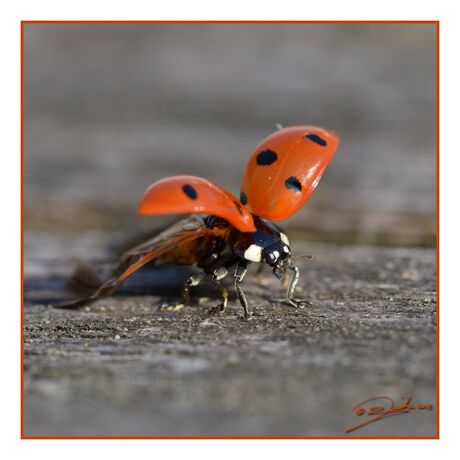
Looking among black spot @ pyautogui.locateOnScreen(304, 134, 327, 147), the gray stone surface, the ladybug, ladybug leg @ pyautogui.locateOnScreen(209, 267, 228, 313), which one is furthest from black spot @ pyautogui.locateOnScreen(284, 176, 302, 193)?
the gray stone surface

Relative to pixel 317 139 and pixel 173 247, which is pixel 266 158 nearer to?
pixel 317 139

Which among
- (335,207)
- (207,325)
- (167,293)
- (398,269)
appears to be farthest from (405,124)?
(207,325)

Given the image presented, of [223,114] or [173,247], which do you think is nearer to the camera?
[173,247]

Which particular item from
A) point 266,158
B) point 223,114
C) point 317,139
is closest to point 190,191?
point 266,158

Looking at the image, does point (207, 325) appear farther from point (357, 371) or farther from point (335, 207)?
point (335, 207)
